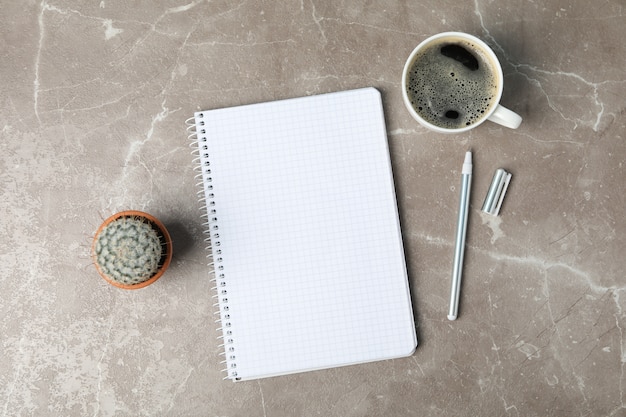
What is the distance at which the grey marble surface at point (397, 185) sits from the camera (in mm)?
845

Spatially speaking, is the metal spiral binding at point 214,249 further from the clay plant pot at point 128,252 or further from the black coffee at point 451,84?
the black coffee at point 451,84

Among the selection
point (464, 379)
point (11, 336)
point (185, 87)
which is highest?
point (185, 87)

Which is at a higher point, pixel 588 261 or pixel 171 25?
pixel 171 25

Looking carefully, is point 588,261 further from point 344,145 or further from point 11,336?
point 11,336

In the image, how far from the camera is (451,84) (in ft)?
2.60

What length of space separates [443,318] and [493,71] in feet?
1.28

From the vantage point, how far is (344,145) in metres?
0.84

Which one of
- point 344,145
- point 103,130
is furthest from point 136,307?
point 344,145

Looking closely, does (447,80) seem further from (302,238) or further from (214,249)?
(214,249)

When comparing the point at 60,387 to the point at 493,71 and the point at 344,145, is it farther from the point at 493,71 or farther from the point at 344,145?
the point at 493,71

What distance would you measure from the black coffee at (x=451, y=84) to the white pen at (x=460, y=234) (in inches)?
3.2

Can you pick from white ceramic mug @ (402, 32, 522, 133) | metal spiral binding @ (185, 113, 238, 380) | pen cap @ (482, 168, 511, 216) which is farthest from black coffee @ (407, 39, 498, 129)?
metal spiral binding @ (185, 113, 238, 380)

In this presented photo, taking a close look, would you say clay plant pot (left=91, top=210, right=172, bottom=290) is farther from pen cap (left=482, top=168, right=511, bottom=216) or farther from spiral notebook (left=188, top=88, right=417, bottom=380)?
pen cap (left=482, top=168, right=511, bottom=216)

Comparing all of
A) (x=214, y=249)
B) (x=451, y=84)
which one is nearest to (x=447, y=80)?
(x=451, y=84)
